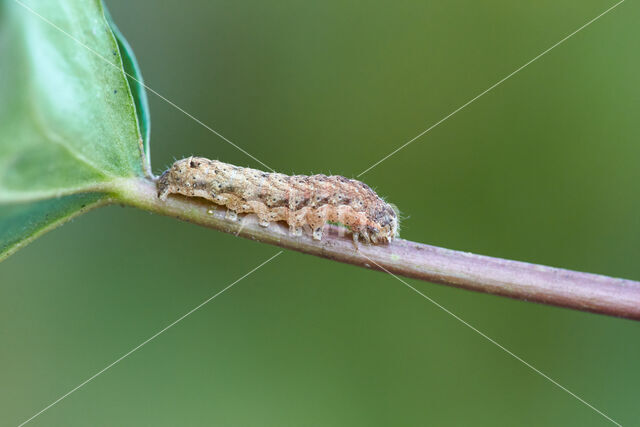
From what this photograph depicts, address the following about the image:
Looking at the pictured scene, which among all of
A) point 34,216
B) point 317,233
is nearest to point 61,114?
point 34,216

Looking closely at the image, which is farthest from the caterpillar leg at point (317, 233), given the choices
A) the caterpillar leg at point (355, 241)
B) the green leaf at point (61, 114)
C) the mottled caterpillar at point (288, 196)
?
the green leaf at point (61, 114)

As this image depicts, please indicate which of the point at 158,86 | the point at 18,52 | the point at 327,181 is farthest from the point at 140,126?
the point at 158,86

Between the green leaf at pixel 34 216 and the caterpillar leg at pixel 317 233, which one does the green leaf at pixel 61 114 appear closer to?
the green leaf at pixel 34 216

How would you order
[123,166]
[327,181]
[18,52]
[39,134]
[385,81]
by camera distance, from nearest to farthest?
[18,52]
[39,134]
[123,166]
[327,181]
[385,81]

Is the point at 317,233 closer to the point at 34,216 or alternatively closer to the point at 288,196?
the point at 288,196

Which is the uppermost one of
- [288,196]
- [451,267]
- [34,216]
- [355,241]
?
[288,196]

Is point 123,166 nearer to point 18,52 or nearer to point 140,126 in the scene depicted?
point 140,126

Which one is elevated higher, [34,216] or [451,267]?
[451,267]
